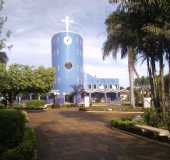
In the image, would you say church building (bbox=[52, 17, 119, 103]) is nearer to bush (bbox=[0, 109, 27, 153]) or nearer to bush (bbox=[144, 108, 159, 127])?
bush (bbox=[144, 108, 159, 127])

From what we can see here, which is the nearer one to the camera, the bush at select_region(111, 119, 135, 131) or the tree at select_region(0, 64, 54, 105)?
the bush at select_region(111, 119, 135, 131)

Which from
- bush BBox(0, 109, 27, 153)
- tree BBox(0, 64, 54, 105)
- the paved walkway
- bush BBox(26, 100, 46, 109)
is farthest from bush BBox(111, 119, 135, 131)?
bush BBox(26, 100, 46, 109)

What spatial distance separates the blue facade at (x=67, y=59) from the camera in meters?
71.5

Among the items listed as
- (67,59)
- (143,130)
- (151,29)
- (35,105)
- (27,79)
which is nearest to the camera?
(143,130)

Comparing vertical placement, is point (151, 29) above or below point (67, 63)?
below

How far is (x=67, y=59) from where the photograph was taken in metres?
72.1

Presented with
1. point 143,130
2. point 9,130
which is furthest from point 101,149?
point 143,130

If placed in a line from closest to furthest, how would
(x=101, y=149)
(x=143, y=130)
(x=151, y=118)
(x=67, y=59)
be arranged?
(x=101, y=149) → (x=143, y=130) → (x=151, y=118) → (x=67, y=59)

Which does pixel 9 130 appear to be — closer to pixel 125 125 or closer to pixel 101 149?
pixel 101 149

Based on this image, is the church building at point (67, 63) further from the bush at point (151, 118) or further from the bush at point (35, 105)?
the bush at point (151, 118)

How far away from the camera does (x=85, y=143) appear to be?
1388cm

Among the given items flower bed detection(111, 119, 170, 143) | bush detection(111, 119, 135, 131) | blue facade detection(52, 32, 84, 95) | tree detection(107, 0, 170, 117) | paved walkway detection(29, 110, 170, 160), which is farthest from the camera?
blue facade detection(52, 32, 84, 95)

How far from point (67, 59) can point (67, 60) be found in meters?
0.23

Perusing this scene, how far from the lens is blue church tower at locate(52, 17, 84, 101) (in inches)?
2815
